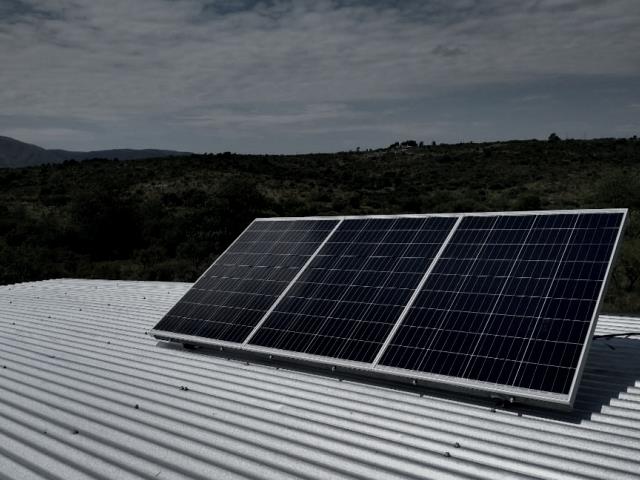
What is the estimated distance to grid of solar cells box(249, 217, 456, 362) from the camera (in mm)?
10523

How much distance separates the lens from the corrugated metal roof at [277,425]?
703 centimetres

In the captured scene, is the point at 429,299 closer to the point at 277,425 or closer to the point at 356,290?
the point at 356,290

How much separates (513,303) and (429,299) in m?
1.50

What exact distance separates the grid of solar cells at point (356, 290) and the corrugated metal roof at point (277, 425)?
0.73m

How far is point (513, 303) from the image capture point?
31.1 ft

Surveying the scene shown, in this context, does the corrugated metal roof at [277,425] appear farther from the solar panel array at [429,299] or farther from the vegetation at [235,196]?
the vegetation at [235,196]

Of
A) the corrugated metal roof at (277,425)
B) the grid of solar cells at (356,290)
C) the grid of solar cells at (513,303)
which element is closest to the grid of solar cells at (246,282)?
the grid of solar cells at (356,290)

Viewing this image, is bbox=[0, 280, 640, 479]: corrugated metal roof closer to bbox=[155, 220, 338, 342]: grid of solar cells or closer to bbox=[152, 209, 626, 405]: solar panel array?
bbox=[152, 209, 626, 405]: solar panel array

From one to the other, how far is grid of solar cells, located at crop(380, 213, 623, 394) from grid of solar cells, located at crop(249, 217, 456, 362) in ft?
1.61

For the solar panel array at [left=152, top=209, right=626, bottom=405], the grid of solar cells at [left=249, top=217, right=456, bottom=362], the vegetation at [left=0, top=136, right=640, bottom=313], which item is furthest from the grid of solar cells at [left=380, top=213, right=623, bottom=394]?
the vegetation at [left=0, top=136, right=640, bottom=313]

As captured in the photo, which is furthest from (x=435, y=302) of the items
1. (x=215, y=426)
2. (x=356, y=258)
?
(x=215, y=426)

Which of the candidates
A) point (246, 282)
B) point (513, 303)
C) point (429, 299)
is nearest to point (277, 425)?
point (429, 299)

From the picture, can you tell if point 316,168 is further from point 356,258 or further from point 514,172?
point 356,258

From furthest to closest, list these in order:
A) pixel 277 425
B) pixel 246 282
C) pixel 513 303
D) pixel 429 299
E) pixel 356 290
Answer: pixel 246 282
pixel 356 290
pixel 429 299
pixel 513 303
pixel 277 425
